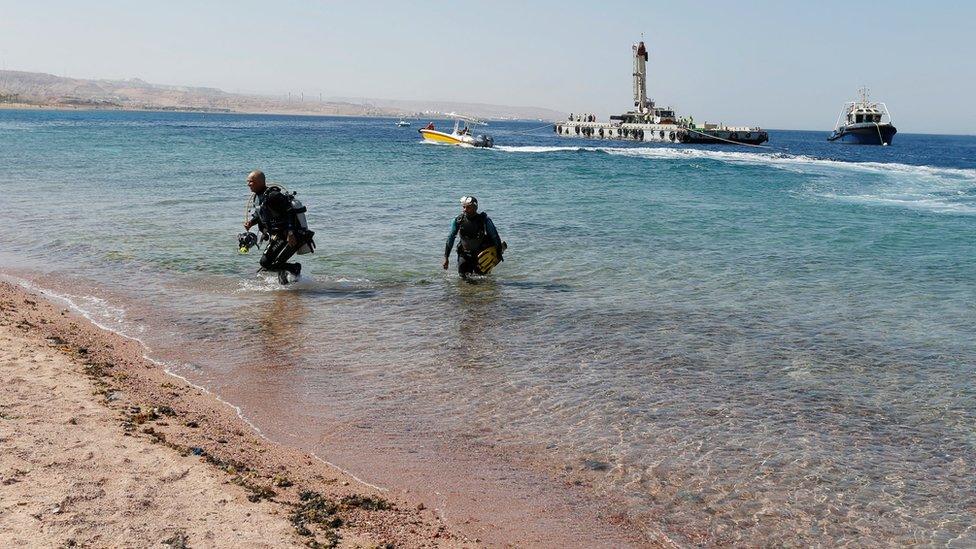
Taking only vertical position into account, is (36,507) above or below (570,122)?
below

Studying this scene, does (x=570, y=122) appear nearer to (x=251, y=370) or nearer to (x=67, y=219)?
(x=67, y=219)

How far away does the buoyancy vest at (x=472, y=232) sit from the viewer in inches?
489

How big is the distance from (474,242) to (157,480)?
26.3 ft

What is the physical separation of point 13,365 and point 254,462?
297 cm

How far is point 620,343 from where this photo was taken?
382 inches

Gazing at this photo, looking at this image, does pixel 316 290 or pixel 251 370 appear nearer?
pixel 251 370

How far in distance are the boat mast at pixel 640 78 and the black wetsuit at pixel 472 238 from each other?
97.7m

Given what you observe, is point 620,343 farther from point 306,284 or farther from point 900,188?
point 900,188

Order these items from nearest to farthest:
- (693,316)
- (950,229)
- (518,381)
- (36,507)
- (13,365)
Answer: (36,507) < (13,365) < (518,381) < (693,316) < (950,229)

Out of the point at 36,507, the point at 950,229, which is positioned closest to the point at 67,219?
the point at 36,507

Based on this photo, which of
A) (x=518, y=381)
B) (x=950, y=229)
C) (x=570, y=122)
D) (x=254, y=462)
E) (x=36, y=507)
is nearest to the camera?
(x=36, y=507)

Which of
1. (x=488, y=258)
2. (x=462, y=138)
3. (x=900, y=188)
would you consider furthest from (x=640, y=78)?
(x=488, y=258)

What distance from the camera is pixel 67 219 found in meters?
18.6

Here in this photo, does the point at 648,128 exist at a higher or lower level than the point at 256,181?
higher
